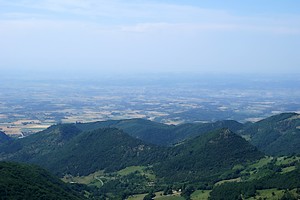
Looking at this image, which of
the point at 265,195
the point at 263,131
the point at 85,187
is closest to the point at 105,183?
the point at 85,187

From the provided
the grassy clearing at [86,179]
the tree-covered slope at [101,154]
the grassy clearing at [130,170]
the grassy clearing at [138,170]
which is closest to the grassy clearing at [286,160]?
the grassy clearing at [138,170]

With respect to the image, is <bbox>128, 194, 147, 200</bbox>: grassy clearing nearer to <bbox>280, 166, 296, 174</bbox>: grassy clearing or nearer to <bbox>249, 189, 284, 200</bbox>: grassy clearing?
<bbox>249, 189, 284, 200</bbox>: grassy clearing

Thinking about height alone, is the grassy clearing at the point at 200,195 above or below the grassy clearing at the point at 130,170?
above

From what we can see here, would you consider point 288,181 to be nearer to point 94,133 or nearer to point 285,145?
point 285,145

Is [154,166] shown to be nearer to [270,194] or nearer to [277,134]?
[270,194]

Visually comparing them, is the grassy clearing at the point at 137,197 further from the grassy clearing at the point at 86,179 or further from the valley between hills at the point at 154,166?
the grassy clearing at the point at 86,179

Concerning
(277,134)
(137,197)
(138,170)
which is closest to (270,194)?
(137,197)
